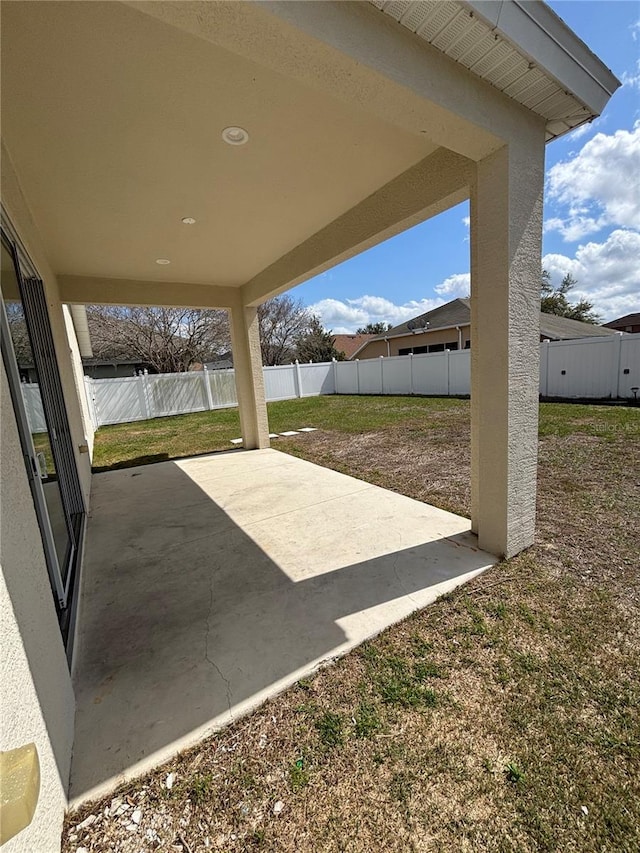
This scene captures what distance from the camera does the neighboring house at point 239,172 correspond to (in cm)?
147

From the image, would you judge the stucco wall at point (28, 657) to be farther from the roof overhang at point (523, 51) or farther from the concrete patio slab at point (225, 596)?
the roof overhang at point (523, 51)

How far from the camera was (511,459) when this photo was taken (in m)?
2.75

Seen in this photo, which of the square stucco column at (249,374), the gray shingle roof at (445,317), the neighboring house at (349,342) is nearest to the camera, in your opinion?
the square stucco column at (249,374)

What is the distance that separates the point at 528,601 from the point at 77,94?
164 inches

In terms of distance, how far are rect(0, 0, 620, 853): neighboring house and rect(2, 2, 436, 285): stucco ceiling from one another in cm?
2

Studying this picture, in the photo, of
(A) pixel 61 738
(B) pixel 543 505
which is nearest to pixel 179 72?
(A) pixel 61 738

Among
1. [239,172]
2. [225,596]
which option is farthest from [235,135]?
[225,596]

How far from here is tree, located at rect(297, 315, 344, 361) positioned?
29.6 m

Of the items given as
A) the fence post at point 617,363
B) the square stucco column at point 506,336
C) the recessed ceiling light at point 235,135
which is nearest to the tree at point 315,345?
the fence post at point 617,363

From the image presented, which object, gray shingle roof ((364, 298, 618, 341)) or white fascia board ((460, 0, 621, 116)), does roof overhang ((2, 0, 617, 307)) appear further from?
gray shingle roof ((364, 298, 618, 341))

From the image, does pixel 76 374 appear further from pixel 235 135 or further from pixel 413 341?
pixel 413 341

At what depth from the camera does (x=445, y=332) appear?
17.8 meters

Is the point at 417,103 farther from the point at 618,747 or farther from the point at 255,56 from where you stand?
the point at 618,747

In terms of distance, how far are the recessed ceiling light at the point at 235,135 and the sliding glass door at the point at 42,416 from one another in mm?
1639
